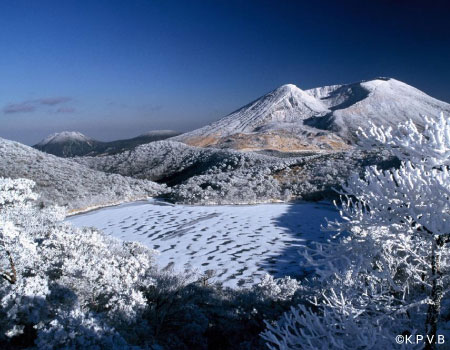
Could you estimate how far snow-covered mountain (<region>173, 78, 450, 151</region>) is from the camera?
37.8 m

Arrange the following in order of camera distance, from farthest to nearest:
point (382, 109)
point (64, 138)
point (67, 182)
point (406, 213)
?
point (64, 138)
point (382, 109)
point (67, 182)
point (406, 213)

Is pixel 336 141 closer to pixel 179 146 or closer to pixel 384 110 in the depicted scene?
pixel 384 110

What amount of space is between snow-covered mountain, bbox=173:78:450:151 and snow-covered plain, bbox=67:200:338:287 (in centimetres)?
2368

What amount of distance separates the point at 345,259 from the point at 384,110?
51768 mm

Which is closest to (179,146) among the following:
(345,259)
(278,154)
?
(278,154)

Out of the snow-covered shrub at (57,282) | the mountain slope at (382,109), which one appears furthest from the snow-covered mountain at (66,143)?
the snow-covered shrub at (57,282)

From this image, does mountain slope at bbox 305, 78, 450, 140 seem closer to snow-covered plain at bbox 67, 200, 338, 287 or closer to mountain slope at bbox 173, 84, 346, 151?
mountain slope at bbox 173, 84, 346, 151

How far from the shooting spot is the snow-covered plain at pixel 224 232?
22.6ft

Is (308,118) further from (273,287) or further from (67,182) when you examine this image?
(273,287)

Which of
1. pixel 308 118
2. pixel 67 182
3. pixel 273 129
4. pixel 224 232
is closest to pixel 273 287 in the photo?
pixel 224 232

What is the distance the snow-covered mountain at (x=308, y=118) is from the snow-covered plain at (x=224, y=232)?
2368 cm

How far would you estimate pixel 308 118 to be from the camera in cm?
5397

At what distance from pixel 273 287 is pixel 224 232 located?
12.4 feet

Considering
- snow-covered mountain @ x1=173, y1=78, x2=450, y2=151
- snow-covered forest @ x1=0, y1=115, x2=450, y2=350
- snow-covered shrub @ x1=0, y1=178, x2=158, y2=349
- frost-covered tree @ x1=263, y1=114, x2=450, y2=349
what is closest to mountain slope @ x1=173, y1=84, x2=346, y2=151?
snow-covered mountain @ x1=173, y1=78, x2=450, y2=151
